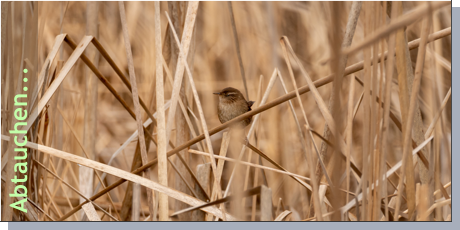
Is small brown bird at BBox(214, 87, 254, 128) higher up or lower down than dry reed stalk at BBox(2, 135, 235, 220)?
higher up

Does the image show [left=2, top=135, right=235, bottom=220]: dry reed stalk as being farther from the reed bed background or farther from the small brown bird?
the small brown bird

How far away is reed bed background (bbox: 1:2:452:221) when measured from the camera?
106cm

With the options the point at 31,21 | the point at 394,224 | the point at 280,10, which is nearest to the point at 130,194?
the point at 31,21

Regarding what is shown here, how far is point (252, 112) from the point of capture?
4.34 ft

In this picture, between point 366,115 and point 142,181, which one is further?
point 142,181

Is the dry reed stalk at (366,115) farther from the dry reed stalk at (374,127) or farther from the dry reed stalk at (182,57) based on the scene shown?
the dry reed stalk at (182,57)

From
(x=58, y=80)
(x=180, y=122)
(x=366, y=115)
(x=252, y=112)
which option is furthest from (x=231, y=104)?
(x=366, y=115)

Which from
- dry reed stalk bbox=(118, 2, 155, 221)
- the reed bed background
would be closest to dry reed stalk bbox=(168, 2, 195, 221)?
the reed bed background

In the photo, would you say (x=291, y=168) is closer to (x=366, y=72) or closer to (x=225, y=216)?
(x=225, y=216)

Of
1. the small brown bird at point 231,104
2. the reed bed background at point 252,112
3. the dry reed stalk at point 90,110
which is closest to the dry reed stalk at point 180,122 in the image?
the reed bed background at point 252,112

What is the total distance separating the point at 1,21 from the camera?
1538mm

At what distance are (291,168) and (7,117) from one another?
130cm

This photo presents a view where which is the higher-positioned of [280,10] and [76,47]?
[280,10]

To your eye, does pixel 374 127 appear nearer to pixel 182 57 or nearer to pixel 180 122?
pixel 182 57
